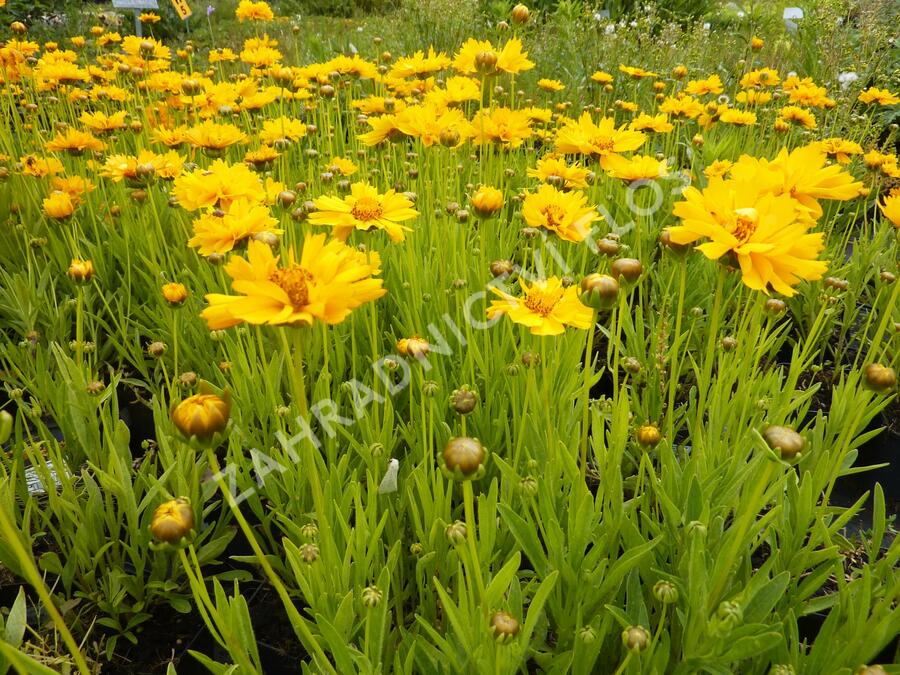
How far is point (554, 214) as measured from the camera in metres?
1.17

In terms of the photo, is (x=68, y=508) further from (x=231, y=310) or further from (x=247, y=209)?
(x=231, y=310)

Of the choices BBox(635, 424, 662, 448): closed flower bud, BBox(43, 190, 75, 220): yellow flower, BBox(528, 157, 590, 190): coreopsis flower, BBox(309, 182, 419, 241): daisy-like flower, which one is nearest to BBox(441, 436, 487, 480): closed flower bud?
BBox(635, 424, 662, 448): closed flower bud

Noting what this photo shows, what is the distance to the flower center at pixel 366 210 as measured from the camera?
3.60 ft

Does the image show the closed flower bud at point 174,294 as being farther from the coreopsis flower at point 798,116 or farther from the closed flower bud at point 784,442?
the coreopsis flower at point 798,116

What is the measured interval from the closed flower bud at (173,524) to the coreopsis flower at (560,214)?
78cm

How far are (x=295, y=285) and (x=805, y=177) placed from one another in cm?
76

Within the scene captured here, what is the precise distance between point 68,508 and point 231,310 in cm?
68

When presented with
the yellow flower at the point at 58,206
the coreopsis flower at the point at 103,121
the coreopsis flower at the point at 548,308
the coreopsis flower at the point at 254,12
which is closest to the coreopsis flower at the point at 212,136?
the yellow flower at the point at 58,206

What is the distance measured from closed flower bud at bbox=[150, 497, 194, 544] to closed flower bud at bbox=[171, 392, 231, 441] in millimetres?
71

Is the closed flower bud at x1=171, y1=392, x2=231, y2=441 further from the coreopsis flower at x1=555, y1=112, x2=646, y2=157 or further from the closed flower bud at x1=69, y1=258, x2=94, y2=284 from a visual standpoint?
the coreopsis flower at x1=555, y1=112, x2=646, y2=157

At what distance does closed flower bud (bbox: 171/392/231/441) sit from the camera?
60 cm

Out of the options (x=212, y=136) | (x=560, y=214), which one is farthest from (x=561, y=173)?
(x=212, y=136)

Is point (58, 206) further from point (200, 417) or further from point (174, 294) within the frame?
point (200, 417)

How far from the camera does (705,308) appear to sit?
71.1 inches
